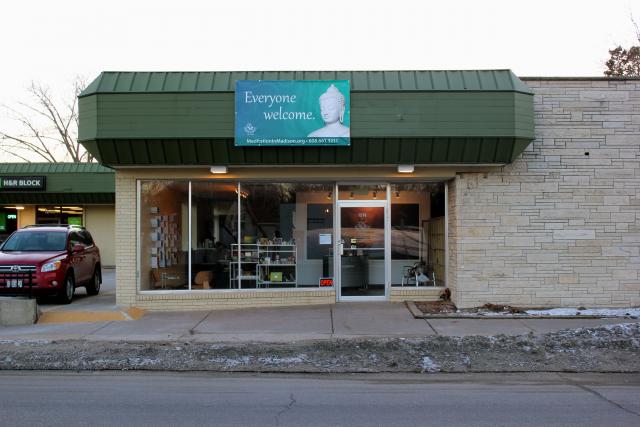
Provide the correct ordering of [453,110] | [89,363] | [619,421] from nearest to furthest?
[619,421]
[89,363]
[453,110]

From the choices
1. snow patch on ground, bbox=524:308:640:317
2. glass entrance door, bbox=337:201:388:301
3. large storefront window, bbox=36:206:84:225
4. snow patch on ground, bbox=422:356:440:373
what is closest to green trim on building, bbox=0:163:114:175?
large storefront window, bbox=36:206:84:225

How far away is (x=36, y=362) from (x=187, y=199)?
533 cm

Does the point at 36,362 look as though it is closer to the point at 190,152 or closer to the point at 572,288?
the point at 190,152

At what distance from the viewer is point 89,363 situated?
8641 mm

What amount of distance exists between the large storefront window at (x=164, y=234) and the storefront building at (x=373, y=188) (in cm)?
3

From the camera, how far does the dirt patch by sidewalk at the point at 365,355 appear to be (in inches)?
332

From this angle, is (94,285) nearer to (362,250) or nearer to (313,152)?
(362,250)

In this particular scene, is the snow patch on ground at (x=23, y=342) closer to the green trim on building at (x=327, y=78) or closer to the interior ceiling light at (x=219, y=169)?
the interior ceiling light at (x=219, y=169)

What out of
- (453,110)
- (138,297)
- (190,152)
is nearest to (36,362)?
(138,297)

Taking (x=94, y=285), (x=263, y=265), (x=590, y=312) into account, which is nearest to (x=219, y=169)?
(x=263, y=265)

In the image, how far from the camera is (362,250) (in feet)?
44.4

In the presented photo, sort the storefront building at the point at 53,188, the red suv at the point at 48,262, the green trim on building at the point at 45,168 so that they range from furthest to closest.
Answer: the green trim on building at the point at 45,168 → the storefront building at the point at 53,188 → the red suv at the point at 48,262

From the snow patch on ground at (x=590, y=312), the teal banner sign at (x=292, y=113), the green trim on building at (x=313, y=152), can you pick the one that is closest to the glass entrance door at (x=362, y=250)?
the green trim on building at (x=313, y=152)

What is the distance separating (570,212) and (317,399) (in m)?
7.82
